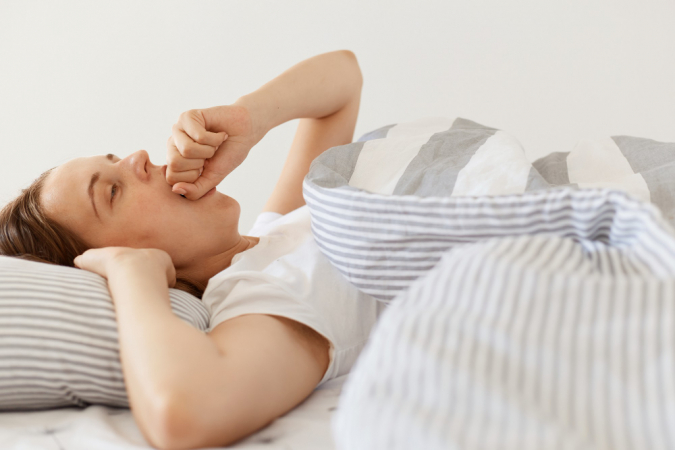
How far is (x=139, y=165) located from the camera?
97 cm

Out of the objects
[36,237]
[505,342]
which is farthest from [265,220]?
[505,342]

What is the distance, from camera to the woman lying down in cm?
57

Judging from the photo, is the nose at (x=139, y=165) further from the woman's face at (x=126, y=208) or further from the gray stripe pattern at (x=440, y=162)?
the gray stripe pattern at (x=440, y=162)

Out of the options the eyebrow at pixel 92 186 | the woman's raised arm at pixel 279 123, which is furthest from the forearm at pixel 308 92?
the eyebrow at pixel 92 186

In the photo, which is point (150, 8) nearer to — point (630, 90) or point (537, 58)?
point (537, 58)

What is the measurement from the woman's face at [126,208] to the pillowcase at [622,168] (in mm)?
650

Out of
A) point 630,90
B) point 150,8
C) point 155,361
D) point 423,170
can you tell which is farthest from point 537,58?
point 155,361

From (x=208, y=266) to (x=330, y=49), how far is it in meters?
1.08

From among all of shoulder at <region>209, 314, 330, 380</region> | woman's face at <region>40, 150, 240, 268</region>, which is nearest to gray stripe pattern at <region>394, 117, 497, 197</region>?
shoulder at <region>209, 314, 330, 380</region>

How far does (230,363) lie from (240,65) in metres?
1.48

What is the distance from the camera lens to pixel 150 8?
6.02 ft

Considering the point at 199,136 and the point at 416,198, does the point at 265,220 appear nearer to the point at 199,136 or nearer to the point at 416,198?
the point at 199,136

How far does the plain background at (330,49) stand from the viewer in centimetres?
176

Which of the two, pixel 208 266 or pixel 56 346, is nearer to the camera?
pixel 56 346
